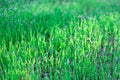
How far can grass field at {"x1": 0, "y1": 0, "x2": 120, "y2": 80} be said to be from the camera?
342cm

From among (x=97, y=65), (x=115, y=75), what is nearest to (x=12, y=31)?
(x=97, y=65)

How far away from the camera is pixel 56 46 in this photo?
13.2 ft

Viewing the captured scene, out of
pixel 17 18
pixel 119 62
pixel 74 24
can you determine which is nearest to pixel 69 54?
pixel 119 62

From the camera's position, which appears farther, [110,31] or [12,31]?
[110,31]

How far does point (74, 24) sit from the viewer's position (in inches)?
181

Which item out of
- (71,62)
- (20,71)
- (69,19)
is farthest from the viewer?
(69,19)

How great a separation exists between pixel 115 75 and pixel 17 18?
184 cm

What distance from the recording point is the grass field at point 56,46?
11.2 ft

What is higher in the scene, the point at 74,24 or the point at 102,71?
the point at 74,24

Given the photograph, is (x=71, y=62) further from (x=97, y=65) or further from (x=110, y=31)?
(x=110, y=31)

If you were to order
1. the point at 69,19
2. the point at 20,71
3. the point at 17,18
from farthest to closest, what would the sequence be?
the point at 69,19 < the point at 17,18 < the point at 20,71

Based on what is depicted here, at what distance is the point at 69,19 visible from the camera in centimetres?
499

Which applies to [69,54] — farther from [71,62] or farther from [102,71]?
[102,71]

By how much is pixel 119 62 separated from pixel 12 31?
5.06ft
